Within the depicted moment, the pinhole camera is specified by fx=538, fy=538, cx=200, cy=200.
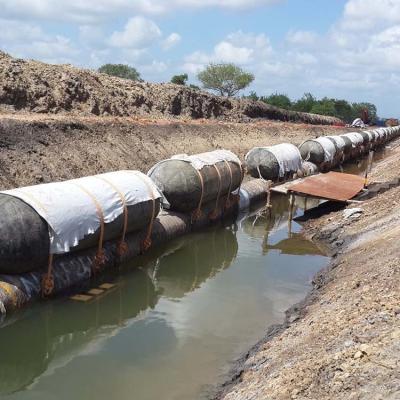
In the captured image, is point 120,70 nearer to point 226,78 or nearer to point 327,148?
point 226,78

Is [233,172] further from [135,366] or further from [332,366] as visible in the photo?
[332,366]

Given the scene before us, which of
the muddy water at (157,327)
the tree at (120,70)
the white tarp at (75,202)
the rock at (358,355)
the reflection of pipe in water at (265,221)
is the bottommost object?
the muddy water at (157,327)

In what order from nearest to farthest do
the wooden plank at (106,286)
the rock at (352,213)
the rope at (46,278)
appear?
the rope at (46,278) < the wooden plank at (106,286) < the rock at (352,213)

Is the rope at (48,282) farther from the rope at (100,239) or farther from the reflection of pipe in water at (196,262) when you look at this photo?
the reflection of pipe in water at (196,262)

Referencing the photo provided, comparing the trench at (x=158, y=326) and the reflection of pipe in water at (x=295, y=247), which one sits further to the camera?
the reflection of pipe in water at (x=295, y=247)

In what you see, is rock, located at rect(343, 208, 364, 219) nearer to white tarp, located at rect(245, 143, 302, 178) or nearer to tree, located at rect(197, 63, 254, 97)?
white tarp, located at rect(245, 143, 302, 178)

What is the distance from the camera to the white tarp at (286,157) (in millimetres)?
20484

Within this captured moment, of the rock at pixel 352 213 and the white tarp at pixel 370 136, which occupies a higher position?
the white tarp at pixel 370 136

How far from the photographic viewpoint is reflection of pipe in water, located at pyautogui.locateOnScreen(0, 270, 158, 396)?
749cm

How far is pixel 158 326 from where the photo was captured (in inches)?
356

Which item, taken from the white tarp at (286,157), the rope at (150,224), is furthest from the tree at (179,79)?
the rope at (150,224)

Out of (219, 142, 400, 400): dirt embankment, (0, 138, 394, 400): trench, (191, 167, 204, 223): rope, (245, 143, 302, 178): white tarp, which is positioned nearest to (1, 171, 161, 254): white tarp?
(0, 138, 394, 400): trench

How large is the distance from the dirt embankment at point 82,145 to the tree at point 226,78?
2579 inches

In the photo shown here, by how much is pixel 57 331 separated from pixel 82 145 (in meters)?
11.4
